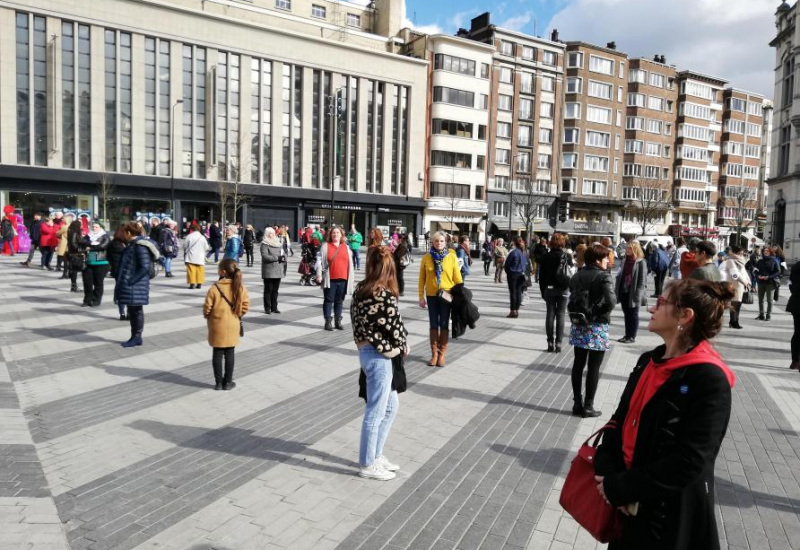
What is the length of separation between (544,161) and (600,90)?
994 cm

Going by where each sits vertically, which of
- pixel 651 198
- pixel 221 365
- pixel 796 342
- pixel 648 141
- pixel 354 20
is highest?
pixel 354 20

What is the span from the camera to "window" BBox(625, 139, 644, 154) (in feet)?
224

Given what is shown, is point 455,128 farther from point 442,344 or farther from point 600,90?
point 442,344

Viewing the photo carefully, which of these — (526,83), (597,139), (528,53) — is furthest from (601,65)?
(526,83)

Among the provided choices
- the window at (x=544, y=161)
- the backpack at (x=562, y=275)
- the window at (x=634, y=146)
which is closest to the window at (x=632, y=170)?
the window at (x=634, y=146)

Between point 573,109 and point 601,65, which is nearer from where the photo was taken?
point 573,109

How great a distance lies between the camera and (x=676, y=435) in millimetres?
2107

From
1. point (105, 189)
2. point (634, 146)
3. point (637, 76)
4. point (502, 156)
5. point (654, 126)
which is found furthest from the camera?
point (654, 126)

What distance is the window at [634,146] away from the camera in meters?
68.1

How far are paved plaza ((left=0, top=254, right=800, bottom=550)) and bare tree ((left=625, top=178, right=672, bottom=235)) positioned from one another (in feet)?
196

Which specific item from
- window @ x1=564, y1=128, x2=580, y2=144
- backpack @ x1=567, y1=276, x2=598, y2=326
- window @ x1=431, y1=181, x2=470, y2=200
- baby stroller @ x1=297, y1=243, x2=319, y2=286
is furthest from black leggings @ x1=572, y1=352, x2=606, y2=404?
window @ x1=564, y1=128, x2=580, y2=144

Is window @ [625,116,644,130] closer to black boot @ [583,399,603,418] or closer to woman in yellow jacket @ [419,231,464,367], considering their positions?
woman in yellow jacket @ [419,231,464,367]

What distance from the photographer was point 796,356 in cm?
918

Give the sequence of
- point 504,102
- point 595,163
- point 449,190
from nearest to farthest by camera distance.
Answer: point 449,190
point 504,102
point 595,163
